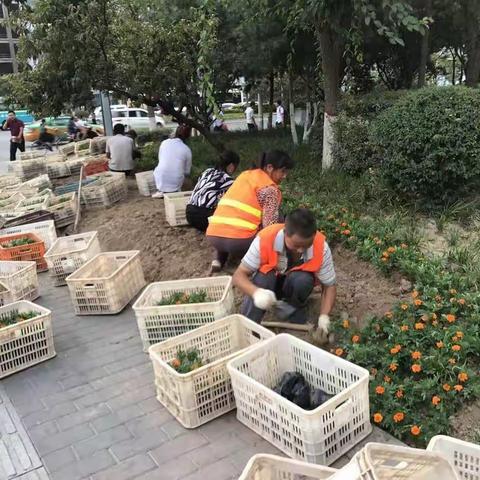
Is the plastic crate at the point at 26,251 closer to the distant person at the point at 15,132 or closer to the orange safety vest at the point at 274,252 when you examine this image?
the orange safety vest at the point at 274,252

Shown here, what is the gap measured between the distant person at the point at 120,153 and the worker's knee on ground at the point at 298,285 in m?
6.86

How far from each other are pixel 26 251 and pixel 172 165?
229 centimetres

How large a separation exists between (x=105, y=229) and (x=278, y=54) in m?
5.21

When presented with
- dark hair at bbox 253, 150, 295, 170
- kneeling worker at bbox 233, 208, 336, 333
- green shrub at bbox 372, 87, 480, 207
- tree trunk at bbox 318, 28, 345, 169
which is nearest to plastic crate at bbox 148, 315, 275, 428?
kneeling worker at bbox 233, 208, 336, 333

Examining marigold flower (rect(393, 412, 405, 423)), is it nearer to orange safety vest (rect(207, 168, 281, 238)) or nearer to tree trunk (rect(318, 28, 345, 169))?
orange safety vest (rect(207, 168, 281, 238))

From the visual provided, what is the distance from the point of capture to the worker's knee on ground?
3936 mm

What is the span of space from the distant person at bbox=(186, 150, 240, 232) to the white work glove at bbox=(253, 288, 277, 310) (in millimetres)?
2350

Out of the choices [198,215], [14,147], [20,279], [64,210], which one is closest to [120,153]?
[64,210]

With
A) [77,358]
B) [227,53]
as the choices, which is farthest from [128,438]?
[227,53]

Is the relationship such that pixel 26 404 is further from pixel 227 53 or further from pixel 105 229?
pixel 227 53

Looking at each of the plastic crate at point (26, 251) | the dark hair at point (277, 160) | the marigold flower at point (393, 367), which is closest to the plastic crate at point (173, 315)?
the dark hair at point (277, 160)

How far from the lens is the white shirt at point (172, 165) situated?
7.56 meters

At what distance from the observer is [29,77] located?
9.07 meters

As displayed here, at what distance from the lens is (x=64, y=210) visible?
820 centimetres
